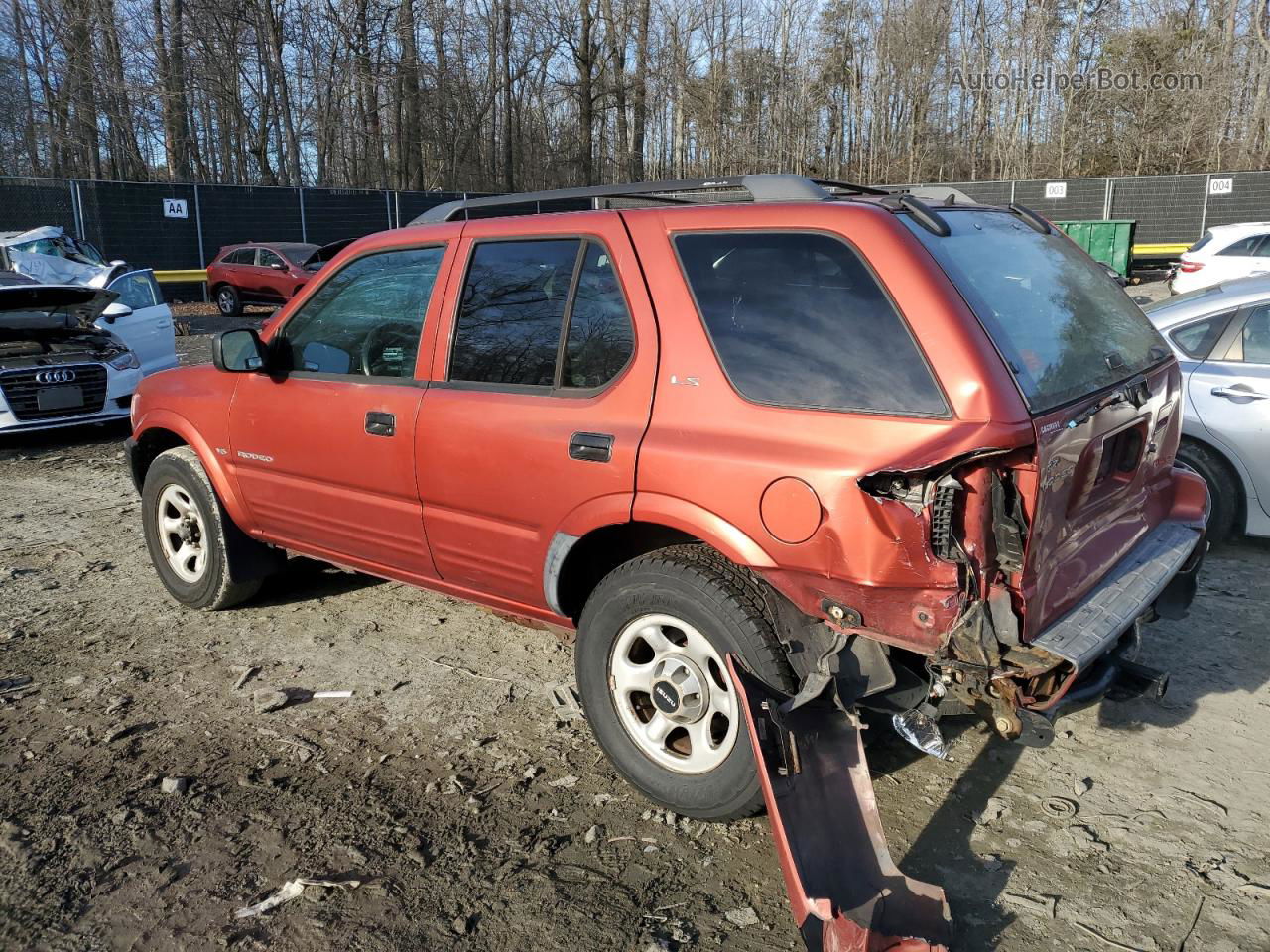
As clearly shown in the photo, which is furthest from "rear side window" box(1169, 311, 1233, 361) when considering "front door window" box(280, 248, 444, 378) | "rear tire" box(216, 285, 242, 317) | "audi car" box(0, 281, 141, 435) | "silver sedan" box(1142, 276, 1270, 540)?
"rear tire" box(216, 285, 242, 317)

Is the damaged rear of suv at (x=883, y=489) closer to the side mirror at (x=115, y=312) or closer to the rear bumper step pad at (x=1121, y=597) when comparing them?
the rear bumper step pad at (x=1121, y=597)

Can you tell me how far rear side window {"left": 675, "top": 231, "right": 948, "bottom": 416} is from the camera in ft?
9.27

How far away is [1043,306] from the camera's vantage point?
3.26 meters

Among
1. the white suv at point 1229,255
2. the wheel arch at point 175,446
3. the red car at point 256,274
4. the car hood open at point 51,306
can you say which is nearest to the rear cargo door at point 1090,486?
the wheel arch at point 175,446

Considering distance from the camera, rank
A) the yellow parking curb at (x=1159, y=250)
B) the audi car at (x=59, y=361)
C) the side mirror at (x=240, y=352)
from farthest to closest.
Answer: the yellow parking curb at (x=1159, y=250) → the audi car at (x=59, y=361) → the side mirror at (x=240, y=352)

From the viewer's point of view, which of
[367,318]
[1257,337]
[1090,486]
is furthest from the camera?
[1257,337]

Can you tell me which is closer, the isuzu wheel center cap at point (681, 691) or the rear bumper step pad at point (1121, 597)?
the rear bumper step pad at point (1121, 597)

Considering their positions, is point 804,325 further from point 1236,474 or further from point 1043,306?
point 1236,474

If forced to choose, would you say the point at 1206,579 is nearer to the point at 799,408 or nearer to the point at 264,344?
the point at 799,408

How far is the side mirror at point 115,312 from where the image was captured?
10.8 meters

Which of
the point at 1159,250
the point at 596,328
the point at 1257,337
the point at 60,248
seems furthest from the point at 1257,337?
the point at 1159,250

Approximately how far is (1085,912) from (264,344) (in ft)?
12.3

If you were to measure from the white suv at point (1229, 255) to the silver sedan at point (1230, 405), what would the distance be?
11.1 meters
